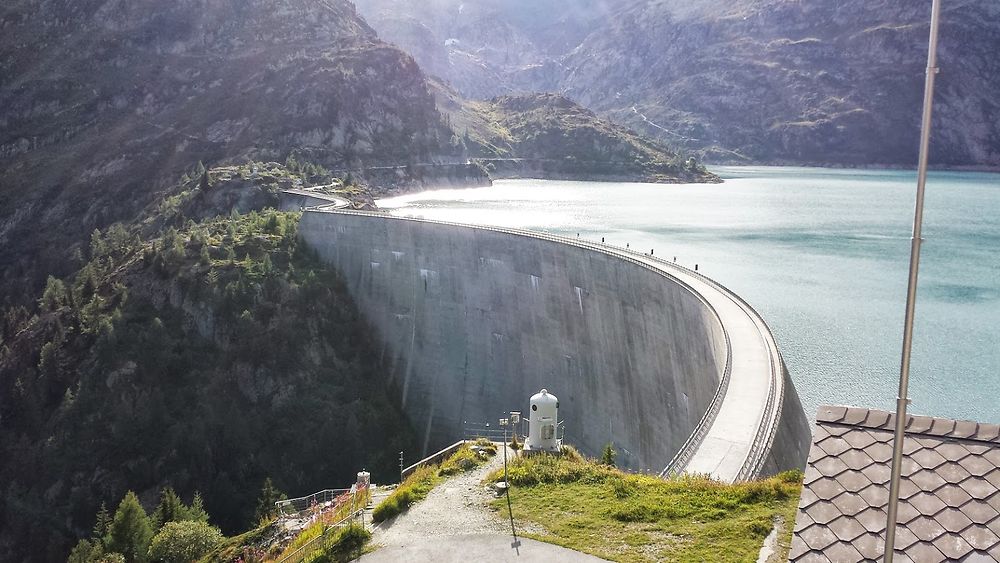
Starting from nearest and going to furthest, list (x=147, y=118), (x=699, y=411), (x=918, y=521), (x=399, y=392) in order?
(x=918, y=521) → (x=699, y=411) → (x=399, y=392) → (x=147, y=118)

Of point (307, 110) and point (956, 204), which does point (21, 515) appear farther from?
point (956, 204)

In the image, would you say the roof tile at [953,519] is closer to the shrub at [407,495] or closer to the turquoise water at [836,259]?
the shrub at [407,495]

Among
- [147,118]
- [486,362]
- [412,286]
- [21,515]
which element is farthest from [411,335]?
[147,118]

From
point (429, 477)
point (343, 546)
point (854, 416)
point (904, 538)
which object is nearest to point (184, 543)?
point (429, 477)

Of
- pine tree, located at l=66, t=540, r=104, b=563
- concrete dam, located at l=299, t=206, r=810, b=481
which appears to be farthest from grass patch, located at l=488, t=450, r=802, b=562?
pine tree, located at l=66, t=540, r=104, b=563

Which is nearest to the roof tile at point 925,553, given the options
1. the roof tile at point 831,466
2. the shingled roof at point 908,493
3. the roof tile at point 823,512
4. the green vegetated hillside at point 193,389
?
the shingled roof at point 908,493

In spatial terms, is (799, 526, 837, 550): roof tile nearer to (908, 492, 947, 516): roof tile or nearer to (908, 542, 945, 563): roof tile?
(908, 542, 945, 563): roof tile

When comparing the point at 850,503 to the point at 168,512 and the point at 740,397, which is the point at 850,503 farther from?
the point at 168,512
